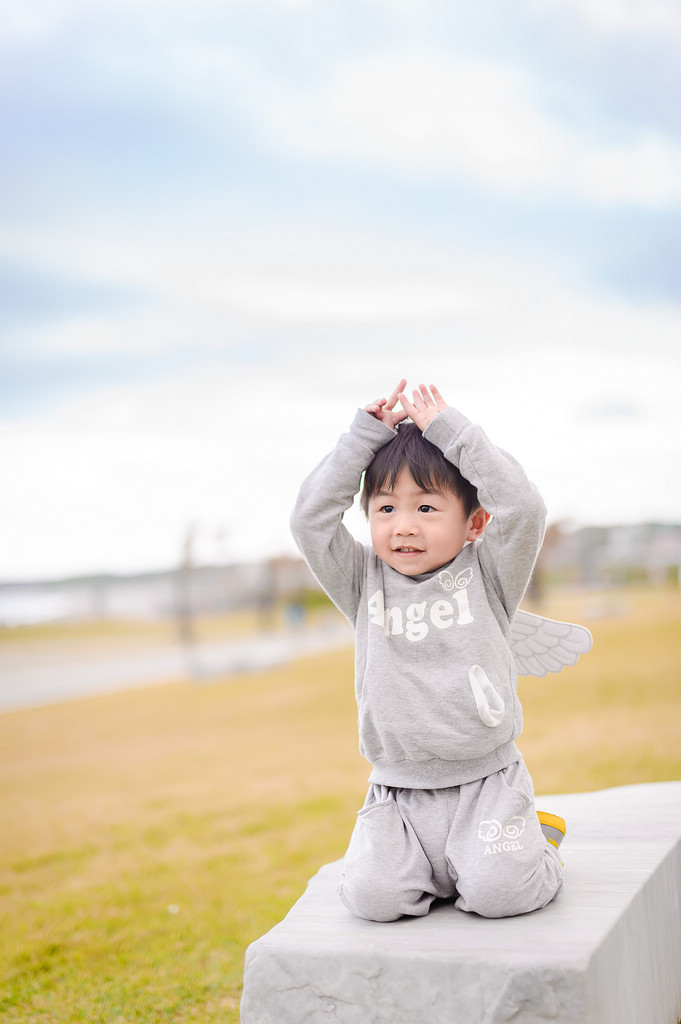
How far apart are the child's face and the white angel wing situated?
1.21ft

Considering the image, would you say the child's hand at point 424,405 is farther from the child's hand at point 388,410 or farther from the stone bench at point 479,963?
the stone bench at point 479,963

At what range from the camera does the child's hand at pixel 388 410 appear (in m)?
2.04

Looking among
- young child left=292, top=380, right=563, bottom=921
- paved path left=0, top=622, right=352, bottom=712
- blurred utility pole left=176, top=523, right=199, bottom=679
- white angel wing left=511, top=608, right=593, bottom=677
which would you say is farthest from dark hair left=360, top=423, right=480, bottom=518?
blurred utility pole left=176, top=523, right=199, bottom=679

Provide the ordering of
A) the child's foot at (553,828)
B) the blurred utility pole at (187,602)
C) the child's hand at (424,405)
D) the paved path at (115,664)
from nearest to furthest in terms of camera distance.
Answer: the child's hand at (424,405) < the child's foot at (553,828) < the paved path at (115,664) < the blurred utility pole at (187,602)

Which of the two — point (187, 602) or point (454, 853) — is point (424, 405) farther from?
point (187, 602)

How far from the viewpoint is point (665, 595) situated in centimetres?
2280

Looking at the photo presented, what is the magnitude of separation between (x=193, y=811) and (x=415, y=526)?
4280 mm

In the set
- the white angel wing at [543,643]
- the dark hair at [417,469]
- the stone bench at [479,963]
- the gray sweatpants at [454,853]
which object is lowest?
the stone bench at [479,963]

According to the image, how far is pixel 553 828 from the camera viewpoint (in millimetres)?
2115

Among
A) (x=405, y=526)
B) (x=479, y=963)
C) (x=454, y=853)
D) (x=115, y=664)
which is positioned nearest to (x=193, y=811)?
(x=454, y=853)

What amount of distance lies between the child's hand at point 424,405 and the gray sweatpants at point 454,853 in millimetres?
773

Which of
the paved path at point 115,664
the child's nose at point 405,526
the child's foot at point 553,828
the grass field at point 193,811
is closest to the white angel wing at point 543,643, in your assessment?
the child's foot at point 553,828

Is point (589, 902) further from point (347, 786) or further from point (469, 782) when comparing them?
point (347, 786)

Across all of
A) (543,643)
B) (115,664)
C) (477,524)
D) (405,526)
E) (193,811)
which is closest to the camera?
(405,526)
